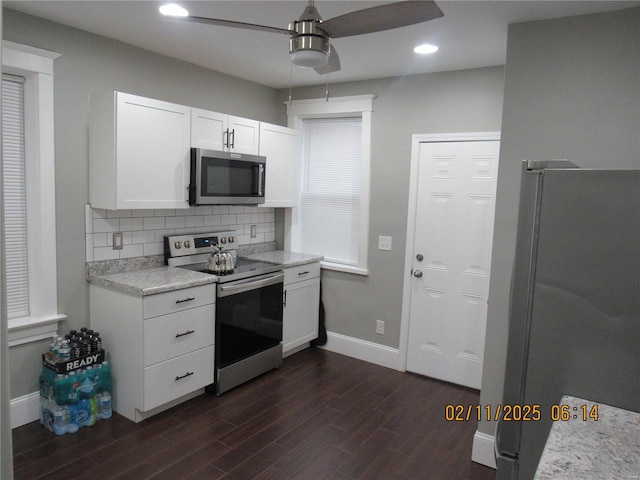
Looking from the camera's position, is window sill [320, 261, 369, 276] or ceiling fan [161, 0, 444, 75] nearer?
ceiling fan [161, 0, 444, 75]

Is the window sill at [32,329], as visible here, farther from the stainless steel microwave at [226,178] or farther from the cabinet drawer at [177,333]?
the stainless steel microwave at [226,178]

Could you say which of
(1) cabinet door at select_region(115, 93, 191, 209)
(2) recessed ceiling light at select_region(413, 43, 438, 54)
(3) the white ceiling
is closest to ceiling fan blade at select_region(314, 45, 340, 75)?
(3) the white ceiling

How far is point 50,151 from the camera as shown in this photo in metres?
2.81

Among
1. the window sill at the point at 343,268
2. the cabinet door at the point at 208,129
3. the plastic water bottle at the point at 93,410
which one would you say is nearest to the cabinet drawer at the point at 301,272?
the window sill at the point at 343,268

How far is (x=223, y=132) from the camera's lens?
3543 millimetres

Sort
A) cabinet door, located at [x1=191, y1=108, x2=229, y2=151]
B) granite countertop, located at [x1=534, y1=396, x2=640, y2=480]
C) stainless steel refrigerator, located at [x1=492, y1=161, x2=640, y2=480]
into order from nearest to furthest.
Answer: granite countertop, located at [x1=534, y1=396, x2=640, y2=480] → stainless steel refrigerator, located at [x1=492, y1=161, x2=640, y2=480] → cabinet door, located at [x1=191, y1=108, x2=229, y2=151]

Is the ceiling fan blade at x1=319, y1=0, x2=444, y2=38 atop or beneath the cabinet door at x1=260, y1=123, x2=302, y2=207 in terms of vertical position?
atop

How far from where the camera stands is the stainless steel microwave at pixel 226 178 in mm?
3303

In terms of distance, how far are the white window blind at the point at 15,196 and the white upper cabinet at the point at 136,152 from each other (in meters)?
0.39

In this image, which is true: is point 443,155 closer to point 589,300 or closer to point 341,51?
point 341,51

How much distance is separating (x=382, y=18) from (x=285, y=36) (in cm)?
146

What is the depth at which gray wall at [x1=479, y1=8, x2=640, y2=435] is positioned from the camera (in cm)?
Result: 226

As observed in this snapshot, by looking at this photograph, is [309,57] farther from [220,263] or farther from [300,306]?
[300,306]

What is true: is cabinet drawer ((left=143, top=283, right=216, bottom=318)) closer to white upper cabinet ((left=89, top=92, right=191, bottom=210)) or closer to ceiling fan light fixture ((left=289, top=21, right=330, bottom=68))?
white upper cabinet ((left=89, top=92, right=191, bottom=210))
